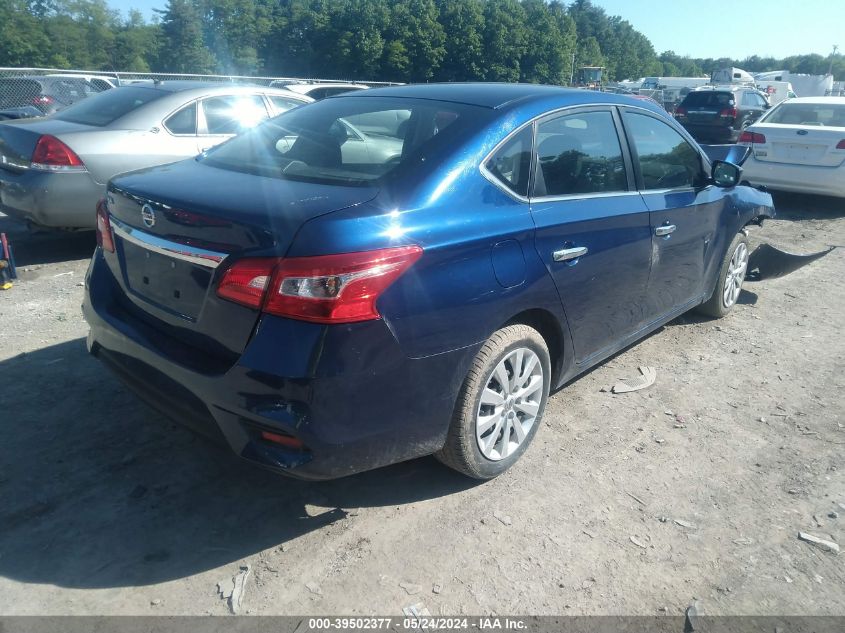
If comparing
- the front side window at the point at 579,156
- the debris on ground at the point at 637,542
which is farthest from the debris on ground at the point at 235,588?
the front side window at the point at 579,156

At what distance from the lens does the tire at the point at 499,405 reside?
9.37 feet

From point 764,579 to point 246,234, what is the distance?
7.74ft

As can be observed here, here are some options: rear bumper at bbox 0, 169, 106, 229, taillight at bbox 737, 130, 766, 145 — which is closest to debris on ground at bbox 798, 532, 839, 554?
rear bumper at bbox 0, 169, 106, 229

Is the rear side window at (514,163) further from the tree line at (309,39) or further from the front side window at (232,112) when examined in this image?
the tree line at (309,39)

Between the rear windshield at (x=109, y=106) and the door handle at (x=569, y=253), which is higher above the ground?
the rear windshield at (x=109, y=106)

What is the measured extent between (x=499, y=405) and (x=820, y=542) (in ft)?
4.75

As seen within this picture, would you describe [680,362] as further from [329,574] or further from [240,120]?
[240,120]

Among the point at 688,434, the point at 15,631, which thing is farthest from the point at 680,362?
the point at 15,631

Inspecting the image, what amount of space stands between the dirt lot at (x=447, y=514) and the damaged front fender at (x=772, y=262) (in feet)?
7.13

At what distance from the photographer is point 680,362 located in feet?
15.2

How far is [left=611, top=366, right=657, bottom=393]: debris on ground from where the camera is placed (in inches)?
166

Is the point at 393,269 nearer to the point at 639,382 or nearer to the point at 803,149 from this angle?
the point at 639,382

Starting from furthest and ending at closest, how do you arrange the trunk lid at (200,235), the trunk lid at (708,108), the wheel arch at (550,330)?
the trunk lid at (708,108) < the wheel arch at (550,330) < the trunk lid at (200,235)

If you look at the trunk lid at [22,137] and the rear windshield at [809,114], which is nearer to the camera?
the trunk lid at [22,137]
